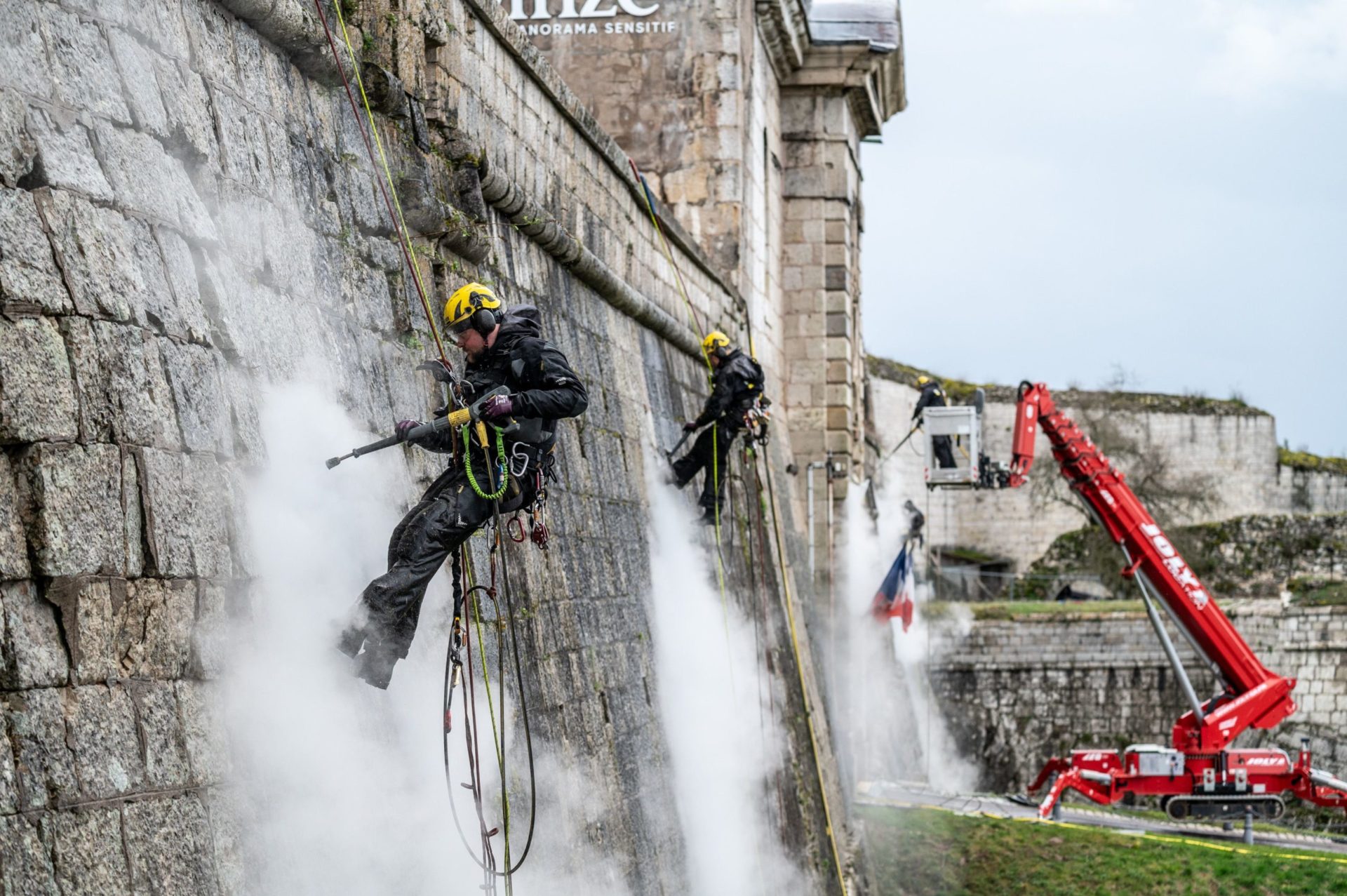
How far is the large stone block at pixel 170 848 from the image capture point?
455 centimetres

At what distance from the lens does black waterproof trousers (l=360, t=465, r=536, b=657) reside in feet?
20.2

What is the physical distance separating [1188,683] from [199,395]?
53.7 feet

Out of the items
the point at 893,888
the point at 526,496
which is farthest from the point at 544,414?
the point at 893,888

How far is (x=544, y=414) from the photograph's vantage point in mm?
6527

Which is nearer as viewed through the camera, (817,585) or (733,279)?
(733,279)

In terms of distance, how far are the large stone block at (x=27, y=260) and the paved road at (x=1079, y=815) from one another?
1676 cm

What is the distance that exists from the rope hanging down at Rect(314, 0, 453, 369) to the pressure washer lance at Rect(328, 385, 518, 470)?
680mm

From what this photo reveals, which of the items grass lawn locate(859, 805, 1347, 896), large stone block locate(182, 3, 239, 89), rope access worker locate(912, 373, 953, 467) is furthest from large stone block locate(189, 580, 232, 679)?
rope access worker locate(912, 373, 953, 467)

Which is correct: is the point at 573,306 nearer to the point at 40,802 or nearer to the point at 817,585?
the point at 40,802

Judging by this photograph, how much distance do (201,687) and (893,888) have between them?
546 inches

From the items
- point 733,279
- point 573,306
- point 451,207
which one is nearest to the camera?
point 451,207

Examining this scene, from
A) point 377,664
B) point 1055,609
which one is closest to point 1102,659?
point 1055,609

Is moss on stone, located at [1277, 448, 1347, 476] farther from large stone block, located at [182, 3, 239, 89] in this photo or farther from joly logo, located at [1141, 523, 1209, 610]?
large stone block, located at [182, 3, 239, 89]

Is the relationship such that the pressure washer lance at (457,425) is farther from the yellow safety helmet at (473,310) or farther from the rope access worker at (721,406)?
the rope access worker at (721,406)
